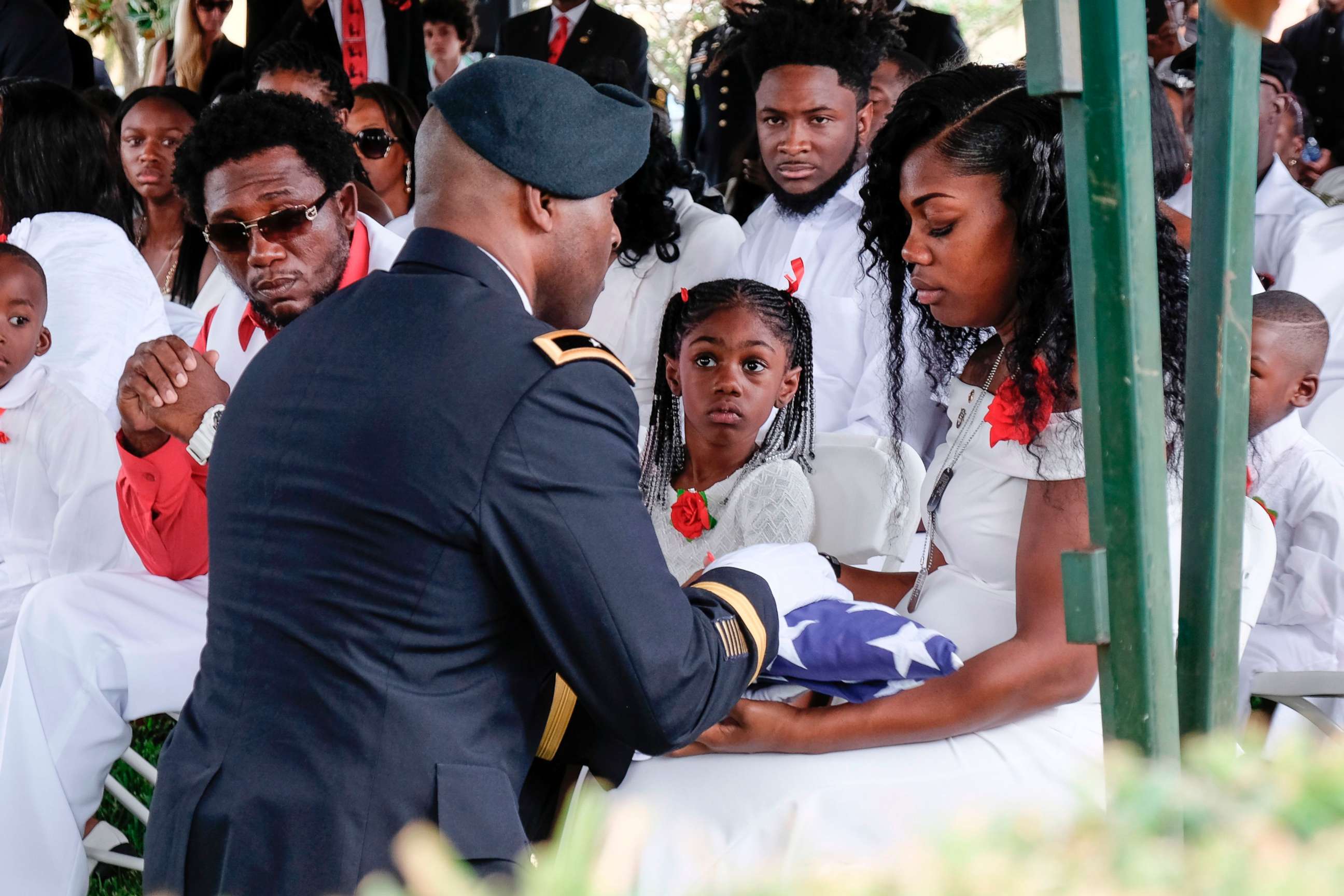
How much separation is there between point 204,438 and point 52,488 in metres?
1.00

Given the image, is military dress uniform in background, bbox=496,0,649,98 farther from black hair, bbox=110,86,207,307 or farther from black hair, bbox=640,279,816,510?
black hair, bbox=640,279,816,510

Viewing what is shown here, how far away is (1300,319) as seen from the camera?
3.49 m

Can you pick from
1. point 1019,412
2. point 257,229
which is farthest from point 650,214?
point 1019,412

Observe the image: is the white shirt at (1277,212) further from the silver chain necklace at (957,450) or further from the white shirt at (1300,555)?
the silver chain necklace at (957,450)

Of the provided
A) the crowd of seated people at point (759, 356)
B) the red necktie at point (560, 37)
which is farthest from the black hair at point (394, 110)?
the red necktie at point (560, 37)

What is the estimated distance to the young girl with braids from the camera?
9.98 ft

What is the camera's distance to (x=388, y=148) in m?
5.78

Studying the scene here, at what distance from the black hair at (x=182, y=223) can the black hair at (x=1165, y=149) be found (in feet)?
11.6

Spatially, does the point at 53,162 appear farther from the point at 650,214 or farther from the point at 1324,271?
the point at 1324,271

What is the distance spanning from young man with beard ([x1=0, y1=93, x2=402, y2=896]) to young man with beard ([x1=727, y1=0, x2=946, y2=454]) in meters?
1.51

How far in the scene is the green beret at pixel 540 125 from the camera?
1.82 meters

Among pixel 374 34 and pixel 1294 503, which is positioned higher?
pixel 374 34

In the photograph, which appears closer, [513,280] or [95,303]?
[513,280]

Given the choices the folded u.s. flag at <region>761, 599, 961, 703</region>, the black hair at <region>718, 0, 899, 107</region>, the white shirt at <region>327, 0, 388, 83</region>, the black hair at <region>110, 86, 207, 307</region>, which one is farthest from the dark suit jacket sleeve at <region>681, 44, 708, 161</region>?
the folded u.s. flag at <region>761, 599, 961, 703</region>
